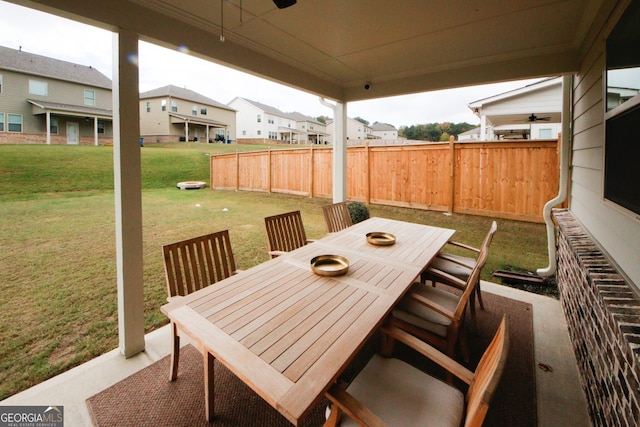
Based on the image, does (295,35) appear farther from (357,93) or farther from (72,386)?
(72,386)

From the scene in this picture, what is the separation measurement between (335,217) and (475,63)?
2534 millimetres

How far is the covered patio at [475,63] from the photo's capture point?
1.47 meters

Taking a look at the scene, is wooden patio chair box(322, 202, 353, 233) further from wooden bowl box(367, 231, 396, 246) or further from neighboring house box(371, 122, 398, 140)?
neighboring house box(371, 122, 398, 140)

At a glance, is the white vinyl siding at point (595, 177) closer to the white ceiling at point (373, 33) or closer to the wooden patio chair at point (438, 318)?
the white ceiling at point (373, 33)

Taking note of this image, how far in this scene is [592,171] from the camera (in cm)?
240

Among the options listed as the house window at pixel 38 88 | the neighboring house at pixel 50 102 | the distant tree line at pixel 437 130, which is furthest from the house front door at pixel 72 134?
the distant tree line at pixel 437 130

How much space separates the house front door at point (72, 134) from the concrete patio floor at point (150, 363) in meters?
16.6

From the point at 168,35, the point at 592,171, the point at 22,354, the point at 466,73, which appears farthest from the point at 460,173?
the point at 22,354

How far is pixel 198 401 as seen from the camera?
5.74ft

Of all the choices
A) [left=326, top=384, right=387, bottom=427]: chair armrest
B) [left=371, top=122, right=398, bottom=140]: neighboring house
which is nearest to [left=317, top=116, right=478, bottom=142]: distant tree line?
[left=371, top=122, right=398, bottom=140]: neighboring house

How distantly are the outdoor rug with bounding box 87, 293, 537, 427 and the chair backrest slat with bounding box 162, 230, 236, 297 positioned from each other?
23.7 inches

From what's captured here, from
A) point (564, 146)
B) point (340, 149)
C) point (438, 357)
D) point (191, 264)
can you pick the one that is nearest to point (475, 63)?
point (564, 146)

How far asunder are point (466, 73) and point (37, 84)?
18.1 meters

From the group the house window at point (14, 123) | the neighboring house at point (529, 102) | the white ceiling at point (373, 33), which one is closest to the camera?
the white ceiling at point (373, 33)
